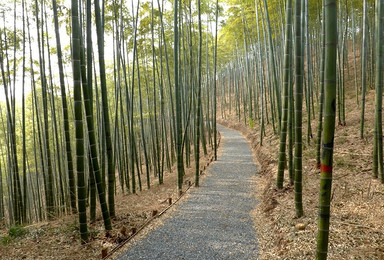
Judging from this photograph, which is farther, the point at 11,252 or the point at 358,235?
the point at 11,252

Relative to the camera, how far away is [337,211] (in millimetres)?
3189

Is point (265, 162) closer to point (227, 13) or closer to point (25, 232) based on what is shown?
point (25, 232)

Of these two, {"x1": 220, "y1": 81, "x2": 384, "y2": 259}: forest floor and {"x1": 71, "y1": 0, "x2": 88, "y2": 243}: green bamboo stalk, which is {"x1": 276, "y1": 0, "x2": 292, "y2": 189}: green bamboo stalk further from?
{"x1": 71, "y1": 0, "x2": 88, "y2": 243}: green bamboo stalk

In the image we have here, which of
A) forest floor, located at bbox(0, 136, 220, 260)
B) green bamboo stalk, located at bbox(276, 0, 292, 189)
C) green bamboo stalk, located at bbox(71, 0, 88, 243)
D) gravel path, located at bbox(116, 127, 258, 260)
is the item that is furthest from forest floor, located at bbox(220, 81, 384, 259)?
green bamboo stalk, located at bbox(71, 0, 88, 243)

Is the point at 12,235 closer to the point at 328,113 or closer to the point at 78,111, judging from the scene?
the point at 78,111

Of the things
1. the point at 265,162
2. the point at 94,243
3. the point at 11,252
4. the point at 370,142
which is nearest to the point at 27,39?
the point at 11,252

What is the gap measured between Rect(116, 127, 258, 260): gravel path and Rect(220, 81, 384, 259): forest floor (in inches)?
10.3

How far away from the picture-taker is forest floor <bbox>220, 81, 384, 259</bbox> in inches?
96.6

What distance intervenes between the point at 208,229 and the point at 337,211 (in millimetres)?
1880

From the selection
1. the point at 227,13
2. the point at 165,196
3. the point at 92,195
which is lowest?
the point at 165,196

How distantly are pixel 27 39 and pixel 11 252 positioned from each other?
511cm

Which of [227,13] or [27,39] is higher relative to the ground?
[227,13]

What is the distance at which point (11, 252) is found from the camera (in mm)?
3307

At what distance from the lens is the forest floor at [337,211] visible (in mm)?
2453
